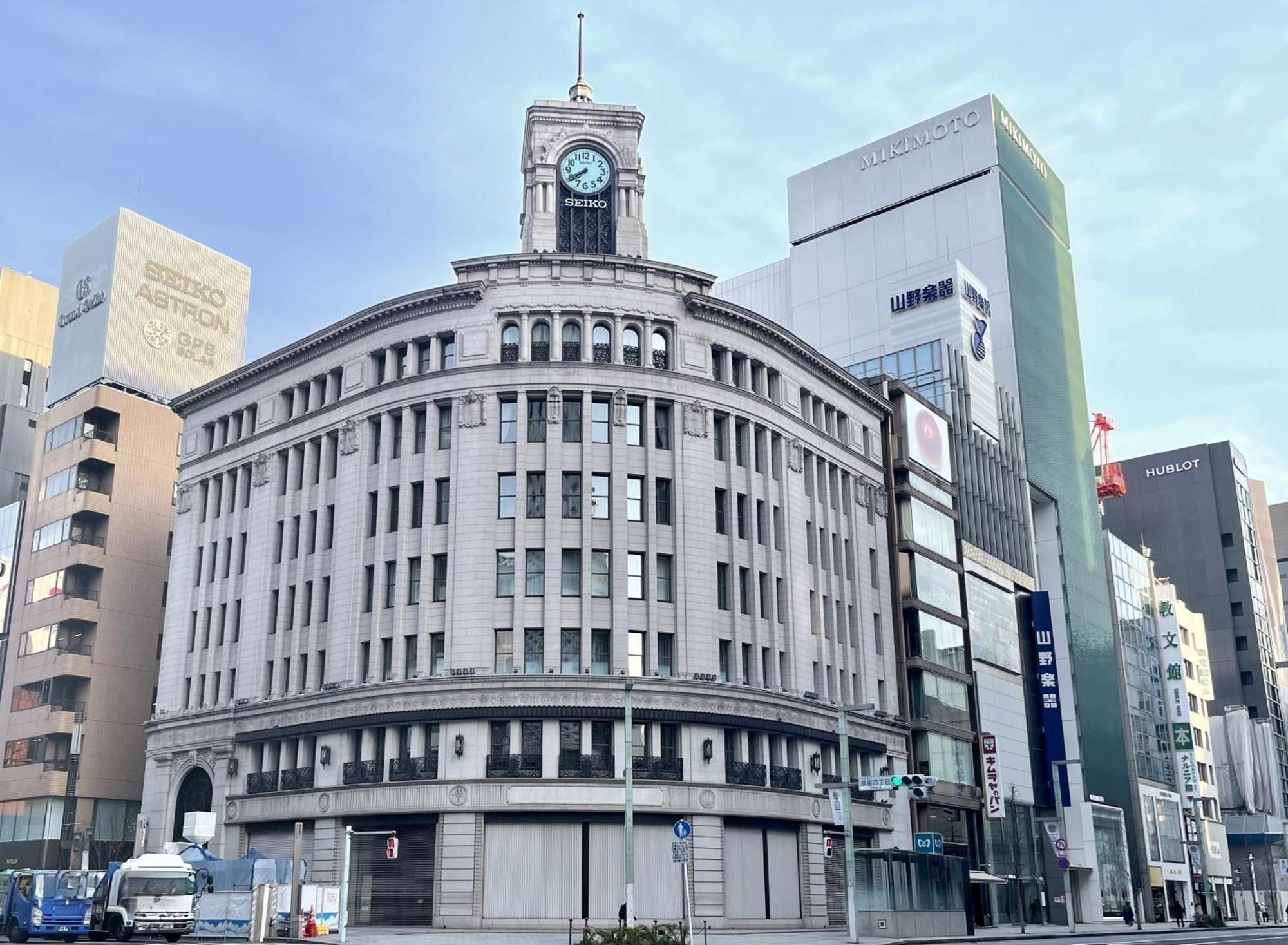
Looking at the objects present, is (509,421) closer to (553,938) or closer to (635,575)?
(635,575)

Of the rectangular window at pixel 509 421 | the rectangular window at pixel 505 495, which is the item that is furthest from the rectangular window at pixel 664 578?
the rectangular window at pixel 509 421

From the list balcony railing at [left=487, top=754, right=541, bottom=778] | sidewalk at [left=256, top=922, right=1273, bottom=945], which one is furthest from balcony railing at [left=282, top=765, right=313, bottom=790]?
balcony railing at [left=487, top=754, right=541, bottom=778]

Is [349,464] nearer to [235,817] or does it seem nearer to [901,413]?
[235,817]

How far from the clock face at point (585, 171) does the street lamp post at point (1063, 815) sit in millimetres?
43164

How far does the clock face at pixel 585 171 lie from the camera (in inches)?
2692

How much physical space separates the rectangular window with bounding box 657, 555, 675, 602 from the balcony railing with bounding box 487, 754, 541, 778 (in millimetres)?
9202

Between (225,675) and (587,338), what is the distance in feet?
84.3

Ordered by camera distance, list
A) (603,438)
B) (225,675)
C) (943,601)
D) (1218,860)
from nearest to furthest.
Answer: (603,438)
(225,675)
(943,601)
(1218,860)

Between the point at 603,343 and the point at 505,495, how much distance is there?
8.82 metres

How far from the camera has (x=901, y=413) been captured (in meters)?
76.4

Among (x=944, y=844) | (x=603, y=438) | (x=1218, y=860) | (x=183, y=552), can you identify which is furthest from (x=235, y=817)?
(x=1218, y=860)

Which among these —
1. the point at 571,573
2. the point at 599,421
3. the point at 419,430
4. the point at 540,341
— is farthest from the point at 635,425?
the point at 419,430

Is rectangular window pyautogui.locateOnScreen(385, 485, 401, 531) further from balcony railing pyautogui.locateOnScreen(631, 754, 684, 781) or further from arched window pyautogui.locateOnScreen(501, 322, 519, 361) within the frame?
balcony railing pyautogui.locateOnScreen(631, 754, 684, 781)

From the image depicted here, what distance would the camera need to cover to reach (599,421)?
2264 inches
